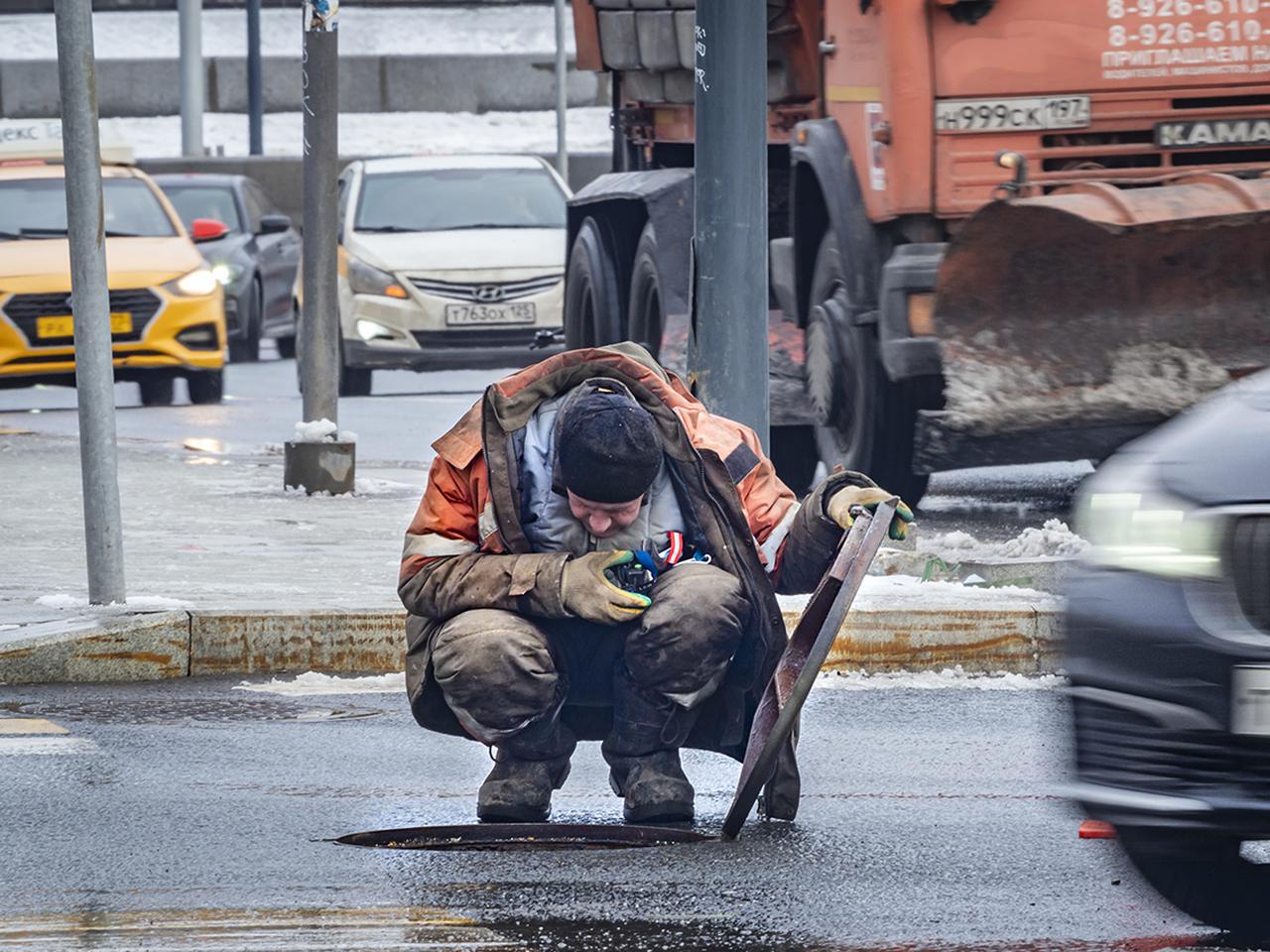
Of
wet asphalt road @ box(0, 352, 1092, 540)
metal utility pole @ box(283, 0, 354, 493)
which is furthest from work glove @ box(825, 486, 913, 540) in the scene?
metal utility pole @ box(283, 0, 354, 493)

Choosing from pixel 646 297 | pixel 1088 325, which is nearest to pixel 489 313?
pixel 646 297

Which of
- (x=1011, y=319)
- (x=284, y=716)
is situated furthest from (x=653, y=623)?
(x=1011, y=319)

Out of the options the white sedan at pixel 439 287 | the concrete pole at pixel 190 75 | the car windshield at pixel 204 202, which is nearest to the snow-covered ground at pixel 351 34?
the concrete pole at pixel 190 75

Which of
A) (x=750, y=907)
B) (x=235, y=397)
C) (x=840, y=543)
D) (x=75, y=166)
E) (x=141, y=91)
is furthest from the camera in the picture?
(x=141, y=91)

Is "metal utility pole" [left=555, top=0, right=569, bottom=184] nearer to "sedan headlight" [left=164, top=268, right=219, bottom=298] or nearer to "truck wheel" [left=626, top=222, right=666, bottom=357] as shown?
"sedan headlight" [left=164, top=268, right=219, bottom=298]

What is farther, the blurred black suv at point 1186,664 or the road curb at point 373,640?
the road curb at point 373,640

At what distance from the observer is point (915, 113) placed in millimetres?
9297

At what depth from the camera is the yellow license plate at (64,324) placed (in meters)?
15.9

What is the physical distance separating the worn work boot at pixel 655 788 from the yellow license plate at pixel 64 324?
1090 cm

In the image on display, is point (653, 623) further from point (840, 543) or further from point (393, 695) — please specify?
point (393, 695)

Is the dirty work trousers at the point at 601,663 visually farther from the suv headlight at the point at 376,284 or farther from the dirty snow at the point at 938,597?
the suv headlight at the point at 376,284

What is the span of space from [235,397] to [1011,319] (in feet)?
31.8

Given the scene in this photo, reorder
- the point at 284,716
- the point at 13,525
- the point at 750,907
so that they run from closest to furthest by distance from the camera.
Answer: the point at 750,907
the point at 284,716
the point at 13,525

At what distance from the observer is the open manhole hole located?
5.30 m
